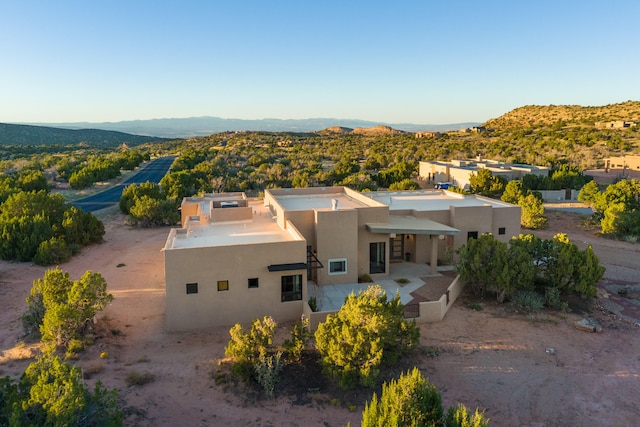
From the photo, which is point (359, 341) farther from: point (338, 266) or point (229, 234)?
point (229, 234)

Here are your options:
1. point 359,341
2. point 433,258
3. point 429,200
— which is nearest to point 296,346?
point 359,341

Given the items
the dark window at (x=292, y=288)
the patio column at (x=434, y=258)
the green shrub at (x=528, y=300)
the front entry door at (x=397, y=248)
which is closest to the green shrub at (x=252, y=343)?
the dark window at (x=292, y=288)

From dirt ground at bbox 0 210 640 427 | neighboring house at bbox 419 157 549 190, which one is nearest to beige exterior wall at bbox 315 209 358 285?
dirt ground at bbox 0 210 640 427

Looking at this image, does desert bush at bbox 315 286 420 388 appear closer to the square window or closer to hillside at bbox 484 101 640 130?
the square window

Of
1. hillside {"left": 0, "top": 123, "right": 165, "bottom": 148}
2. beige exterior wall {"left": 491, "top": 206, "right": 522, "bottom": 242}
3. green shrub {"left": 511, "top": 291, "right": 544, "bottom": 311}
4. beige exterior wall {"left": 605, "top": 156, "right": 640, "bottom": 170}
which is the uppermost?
hillside {"left": 0, "top": 123, "right": 165, "bottom": 148}

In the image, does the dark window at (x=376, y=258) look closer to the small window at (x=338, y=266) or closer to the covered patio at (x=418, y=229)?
the covered patio at (x=418, y=229)
